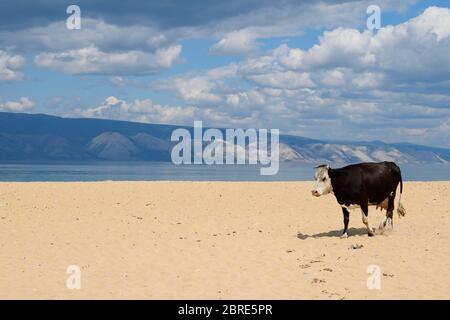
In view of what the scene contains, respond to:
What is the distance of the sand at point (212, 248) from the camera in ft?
40.8

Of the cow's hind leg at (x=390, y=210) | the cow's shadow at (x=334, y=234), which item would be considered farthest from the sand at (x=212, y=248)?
the cow's hind leg at (x=390, y=210)

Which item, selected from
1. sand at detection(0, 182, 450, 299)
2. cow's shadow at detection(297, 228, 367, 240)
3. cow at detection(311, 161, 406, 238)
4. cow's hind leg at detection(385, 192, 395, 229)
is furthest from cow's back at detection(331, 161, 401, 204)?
cow's shadow at detection(297, 228, 367, 240)

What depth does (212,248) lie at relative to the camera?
17.0 meters

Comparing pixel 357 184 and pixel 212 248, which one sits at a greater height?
pixel 357 184

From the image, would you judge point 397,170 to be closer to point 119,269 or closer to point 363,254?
point 363,254

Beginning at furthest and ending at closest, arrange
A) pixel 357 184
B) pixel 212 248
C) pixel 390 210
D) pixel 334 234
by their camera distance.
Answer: pixel 334 234 < pixel 390 210 < pixel 357 184 < pixel 212 248

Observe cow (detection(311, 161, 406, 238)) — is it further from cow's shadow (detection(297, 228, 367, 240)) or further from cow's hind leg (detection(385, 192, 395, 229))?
cow's shadow (detection(297, 228, 367, 240))

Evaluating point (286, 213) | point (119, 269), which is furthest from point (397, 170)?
point (119, 269)

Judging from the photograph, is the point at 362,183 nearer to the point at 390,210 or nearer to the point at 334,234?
the point at 390,210

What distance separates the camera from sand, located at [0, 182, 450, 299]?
40.8 ft

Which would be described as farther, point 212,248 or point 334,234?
point 334,234

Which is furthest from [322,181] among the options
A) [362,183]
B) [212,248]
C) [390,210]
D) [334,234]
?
[212,248]

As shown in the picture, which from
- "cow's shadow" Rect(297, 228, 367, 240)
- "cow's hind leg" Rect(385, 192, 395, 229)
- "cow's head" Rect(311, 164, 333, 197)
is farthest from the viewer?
"cow's shadow" Rect(297, 228, 367, 240)

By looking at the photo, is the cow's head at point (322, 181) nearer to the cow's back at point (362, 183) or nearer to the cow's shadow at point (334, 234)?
the cow's back at point (362, 183)
